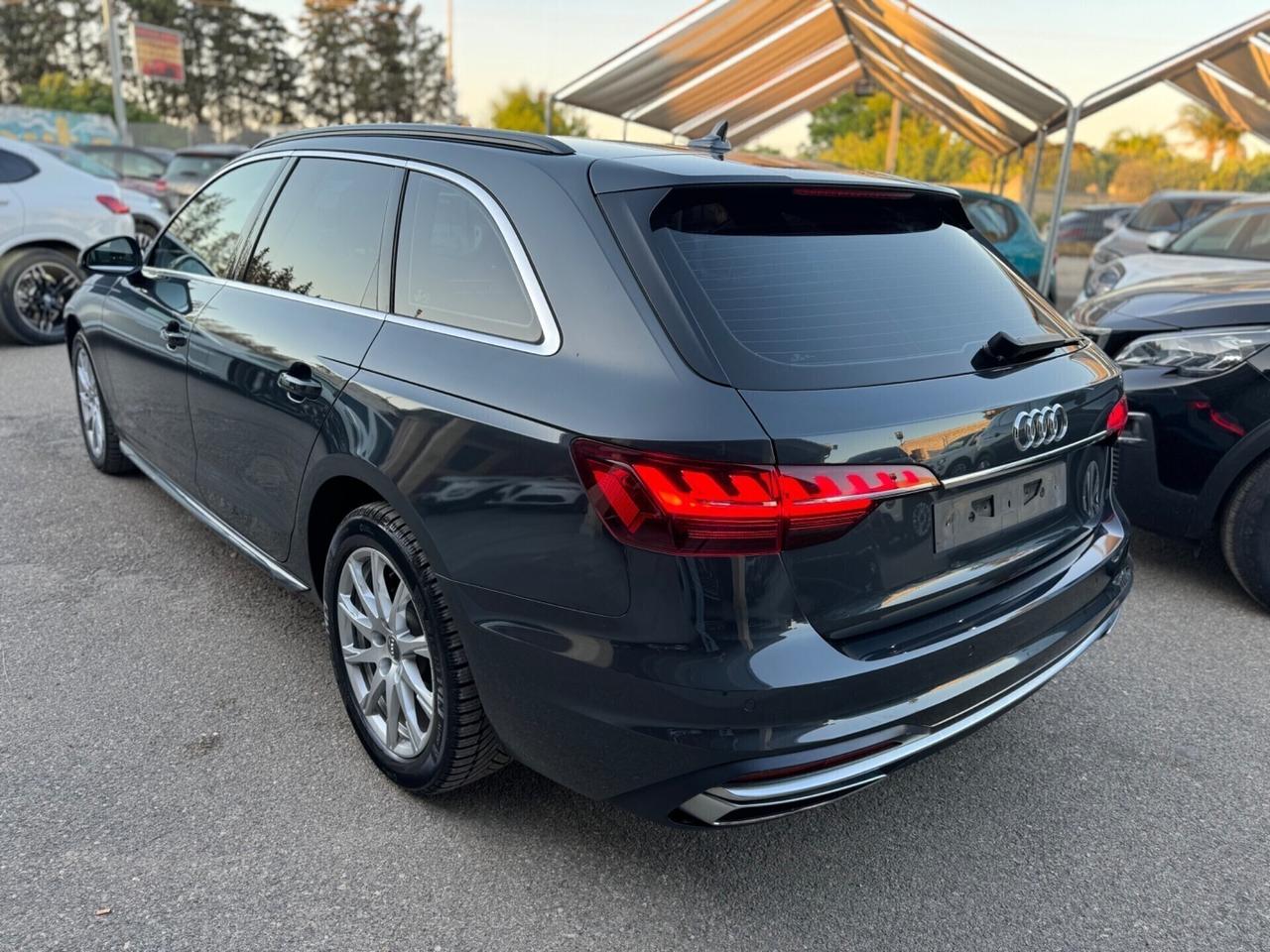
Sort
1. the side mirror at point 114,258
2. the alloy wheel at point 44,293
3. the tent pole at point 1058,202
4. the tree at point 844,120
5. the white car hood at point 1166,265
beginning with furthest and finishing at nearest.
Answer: the tree at point 844,120
the tent pole at point 1058,202
the alloy wheel at point 44,293
the white car hood at point 1166,265
the side mirror at point 114,258

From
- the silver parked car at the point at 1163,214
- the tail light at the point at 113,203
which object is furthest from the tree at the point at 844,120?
the tail light at the point at 113,203

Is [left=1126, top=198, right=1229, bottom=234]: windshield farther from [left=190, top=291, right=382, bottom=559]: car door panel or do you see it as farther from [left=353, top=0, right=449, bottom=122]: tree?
[left=353, top=0, right=449, bottom=122]: tree

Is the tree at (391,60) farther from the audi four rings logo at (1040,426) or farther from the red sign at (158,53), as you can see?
the audi four rings logo at (1040,426)

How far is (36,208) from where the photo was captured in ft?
26.6

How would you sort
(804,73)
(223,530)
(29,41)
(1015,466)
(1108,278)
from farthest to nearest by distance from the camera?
(29,41), (804,73), (1108,278), (223,530), (1015,466)

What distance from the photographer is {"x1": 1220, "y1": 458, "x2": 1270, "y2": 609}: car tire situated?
362 cm

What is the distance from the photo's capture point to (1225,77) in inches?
469

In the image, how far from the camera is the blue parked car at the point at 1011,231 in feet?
32.1

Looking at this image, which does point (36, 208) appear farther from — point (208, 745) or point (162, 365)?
point (208, 745)

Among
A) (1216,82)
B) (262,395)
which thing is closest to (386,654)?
(262,395)

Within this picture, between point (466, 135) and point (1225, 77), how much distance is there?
1284cm

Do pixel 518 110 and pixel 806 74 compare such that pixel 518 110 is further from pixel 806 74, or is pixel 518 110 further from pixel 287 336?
pixel 287 336

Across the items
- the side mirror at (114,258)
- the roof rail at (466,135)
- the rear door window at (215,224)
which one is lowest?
the side mirror at (114,258)

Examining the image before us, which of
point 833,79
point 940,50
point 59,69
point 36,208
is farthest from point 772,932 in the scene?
point 59,69
